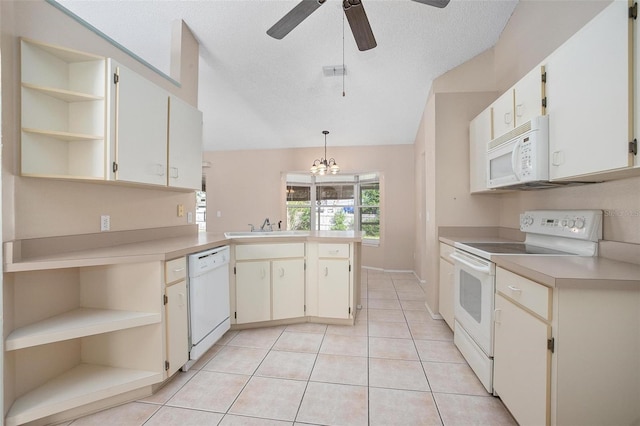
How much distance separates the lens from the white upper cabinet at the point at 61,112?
1.44 metres

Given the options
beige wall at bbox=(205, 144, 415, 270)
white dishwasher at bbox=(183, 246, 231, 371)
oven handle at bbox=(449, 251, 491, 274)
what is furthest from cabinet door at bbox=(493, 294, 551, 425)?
beige wall at bbox=(205, 144, 415, 270)

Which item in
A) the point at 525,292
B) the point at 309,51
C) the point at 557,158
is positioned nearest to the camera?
the point at 525,292

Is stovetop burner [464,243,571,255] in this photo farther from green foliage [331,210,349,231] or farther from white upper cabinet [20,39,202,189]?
green foliage [331,210,349,231]

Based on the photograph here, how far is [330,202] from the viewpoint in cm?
581

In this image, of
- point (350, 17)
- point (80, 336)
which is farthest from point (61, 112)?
point (350, 17)

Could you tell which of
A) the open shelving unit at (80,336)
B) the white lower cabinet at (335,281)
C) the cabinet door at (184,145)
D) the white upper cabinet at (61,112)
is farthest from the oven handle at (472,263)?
the white upper cabinet at (61,112)

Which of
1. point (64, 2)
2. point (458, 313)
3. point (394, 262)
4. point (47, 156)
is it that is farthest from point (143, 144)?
point (394, 262)

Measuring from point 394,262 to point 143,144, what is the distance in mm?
4388

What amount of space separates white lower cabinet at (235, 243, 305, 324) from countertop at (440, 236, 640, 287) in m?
1.72

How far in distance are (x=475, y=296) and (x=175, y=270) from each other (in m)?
2.08

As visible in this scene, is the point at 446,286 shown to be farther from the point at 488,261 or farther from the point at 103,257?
the point at 103,257

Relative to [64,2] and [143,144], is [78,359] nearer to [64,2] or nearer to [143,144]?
[143,144]

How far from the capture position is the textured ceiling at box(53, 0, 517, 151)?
2.40 metres

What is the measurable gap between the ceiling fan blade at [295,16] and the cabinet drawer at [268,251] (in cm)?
176
